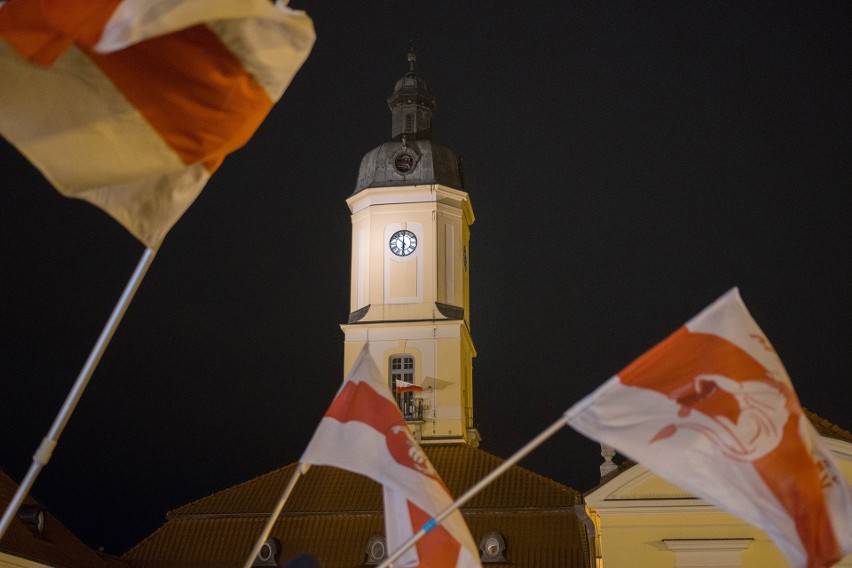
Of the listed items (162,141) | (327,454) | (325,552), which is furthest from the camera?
(325,552)

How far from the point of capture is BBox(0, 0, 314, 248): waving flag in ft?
22.2

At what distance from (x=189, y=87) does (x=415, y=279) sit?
31.6 metres

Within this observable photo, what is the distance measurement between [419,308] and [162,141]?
103ft

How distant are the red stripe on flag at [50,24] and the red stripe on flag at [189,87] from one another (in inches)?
8.0

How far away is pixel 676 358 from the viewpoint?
9945 millimetres

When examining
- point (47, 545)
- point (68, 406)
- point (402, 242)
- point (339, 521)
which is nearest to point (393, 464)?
point (68, 406)

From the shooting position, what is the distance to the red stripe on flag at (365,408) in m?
11.6

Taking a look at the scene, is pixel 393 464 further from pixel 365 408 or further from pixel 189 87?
pixel 189 87

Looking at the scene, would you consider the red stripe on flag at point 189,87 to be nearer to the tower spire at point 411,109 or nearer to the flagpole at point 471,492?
the flagpole at point 471,492

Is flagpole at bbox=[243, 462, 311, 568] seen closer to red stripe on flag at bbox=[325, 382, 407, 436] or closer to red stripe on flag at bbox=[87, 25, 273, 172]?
red stripe on flag at bbox=[325, 382, 407, 436]

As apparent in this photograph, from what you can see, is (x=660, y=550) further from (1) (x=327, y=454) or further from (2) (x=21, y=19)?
(2) (x=21, y=19)

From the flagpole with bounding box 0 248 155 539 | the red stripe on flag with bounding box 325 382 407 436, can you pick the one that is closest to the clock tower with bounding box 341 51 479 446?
the red stripe on flag with bounding box 325 382 407 436

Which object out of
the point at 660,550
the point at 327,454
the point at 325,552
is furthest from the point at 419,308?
the point at 327,454

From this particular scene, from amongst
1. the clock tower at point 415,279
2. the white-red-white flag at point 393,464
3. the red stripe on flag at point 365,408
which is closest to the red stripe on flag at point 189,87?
the white-red-white flag at point 393,464
